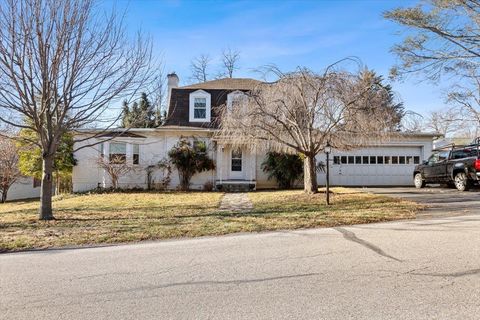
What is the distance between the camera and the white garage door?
72.2ft

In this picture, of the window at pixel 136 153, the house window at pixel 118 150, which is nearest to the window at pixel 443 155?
the window at pixel 136 153

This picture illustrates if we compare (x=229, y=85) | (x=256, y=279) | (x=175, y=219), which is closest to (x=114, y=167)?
(x=229, y=85)

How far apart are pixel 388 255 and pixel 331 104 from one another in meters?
8.61

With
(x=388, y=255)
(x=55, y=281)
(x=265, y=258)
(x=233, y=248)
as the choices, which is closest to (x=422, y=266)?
(x=388, y=255)

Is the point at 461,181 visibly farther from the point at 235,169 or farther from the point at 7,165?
the point at 7,165

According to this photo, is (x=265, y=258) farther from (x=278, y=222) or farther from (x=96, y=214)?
(x=96, y=214)

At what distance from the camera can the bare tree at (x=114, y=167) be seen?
1928cm

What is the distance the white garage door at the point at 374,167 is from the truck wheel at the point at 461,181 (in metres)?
5.82

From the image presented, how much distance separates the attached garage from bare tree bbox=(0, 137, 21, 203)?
18.0m

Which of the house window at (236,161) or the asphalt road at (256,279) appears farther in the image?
the house window at (236,161)

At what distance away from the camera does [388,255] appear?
19.3 feet

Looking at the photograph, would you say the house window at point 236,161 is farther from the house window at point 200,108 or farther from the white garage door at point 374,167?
the white garage door at point 374,167

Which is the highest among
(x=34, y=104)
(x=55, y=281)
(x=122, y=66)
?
(x=122, y=66)

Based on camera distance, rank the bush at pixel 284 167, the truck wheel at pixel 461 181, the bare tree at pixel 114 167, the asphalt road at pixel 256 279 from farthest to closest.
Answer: the bush at pixel 284 167
the bare tree at pixel 114 167
the truck wheel at pixel 461 181
the asphalt road at pixel 256 279
